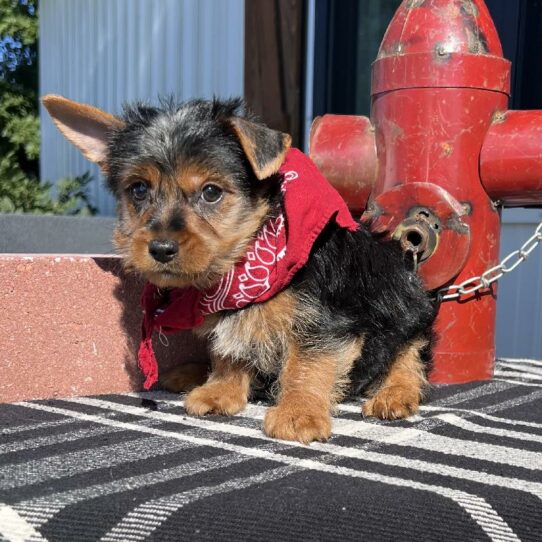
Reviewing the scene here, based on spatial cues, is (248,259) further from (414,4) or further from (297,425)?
(414,4)

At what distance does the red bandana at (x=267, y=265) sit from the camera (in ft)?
7.52

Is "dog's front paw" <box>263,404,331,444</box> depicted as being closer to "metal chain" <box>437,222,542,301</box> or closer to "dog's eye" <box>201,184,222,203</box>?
"dog's eye" <box>201,184,222,203</box>

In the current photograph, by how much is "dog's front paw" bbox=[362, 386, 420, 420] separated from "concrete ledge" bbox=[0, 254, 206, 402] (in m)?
0.93

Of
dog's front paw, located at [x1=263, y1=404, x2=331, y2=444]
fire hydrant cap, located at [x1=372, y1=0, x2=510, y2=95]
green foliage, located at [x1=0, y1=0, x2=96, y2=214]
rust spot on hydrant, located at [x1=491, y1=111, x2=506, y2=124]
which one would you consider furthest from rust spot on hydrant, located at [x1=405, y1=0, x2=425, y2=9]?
green foliage, located at [x1=0, y1=0, x2=96, y2=214]

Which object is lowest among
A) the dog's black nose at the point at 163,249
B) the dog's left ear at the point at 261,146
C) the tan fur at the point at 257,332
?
the tan fur at the point at 257,332

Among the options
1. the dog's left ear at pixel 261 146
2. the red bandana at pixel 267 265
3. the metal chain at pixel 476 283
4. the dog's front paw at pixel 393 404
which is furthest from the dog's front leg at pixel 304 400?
the metal chain at pixel 476 283

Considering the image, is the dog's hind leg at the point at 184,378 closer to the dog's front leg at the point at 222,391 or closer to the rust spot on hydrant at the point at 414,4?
the dog's front leg at the point at 222,391

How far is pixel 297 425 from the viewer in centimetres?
209

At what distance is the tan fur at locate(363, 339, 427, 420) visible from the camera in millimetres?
2379

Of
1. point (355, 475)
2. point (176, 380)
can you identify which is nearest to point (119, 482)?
point (355, 475)

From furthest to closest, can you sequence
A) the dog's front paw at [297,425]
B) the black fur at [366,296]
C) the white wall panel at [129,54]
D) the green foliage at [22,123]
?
the green foliage at [22,123], the white wall panel at [129,54], the black fur at [366,296], the dog's front paw at [297,425]

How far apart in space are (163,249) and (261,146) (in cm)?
46

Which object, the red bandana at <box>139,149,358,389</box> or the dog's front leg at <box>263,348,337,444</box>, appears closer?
the dog's front leg at <box>263,348,337,444</box>

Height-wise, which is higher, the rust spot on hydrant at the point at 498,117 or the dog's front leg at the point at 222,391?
the rust spot on hydrant at the point at 498,117
